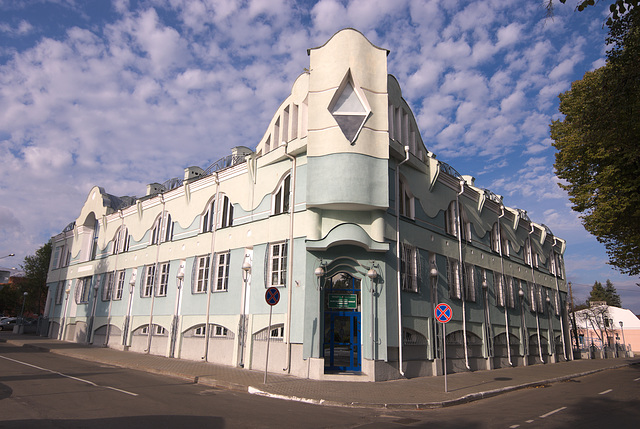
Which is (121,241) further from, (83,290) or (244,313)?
(244,313)

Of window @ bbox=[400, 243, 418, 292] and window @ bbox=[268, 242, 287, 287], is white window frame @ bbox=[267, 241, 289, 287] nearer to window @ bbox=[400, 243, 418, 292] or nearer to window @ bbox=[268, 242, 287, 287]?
window @ bbox=[268, 242, 287, 287]

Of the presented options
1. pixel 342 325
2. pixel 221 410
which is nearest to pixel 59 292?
pixel 342 325

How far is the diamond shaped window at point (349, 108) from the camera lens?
16391 mm

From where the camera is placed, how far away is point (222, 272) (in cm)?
2058

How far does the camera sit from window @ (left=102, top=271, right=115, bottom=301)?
2875 cm

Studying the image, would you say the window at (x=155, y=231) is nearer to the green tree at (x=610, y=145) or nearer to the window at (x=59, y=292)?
the window at (x=59, y=292)

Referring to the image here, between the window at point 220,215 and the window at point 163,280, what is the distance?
3.96 metres

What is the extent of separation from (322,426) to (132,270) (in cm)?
2264

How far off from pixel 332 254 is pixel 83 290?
83.1 feet

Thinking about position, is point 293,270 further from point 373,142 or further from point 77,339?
point 77,339

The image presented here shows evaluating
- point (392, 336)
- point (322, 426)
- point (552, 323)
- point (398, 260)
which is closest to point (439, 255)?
point (398, 260)

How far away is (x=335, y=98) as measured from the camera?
16.7m

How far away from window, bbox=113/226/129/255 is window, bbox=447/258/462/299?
21.3 meters

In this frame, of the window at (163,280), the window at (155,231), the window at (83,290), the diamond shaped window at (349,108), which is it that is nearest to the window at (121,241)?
the window at (155,231)
